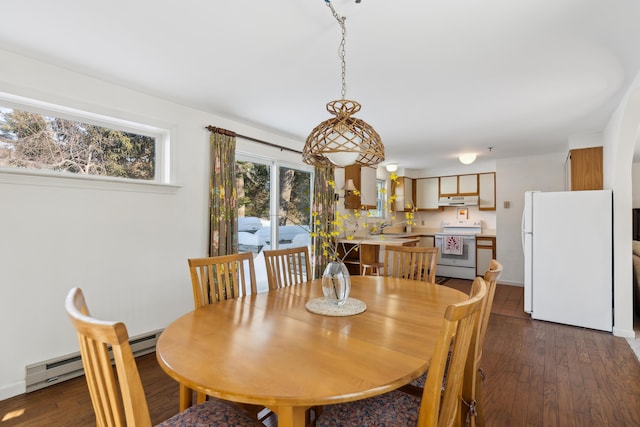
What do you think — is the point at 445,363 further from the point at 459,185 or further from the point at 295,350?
the point at 459,185

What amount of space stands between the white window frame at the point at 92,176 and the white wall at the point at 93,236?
0.06 ft

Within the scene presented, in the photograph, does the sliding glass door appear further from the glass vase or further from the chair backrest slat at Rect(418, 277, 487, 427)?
the chair backrest slat at Rect(418, 277, 487, 427)

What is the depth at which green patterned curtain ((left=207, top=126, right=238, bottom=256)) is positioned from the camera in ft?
10.6

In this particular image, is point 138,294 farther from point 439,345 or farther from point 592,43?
point 592,43

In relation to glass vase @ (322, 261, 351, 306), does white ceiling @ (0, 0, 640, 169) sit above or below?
above

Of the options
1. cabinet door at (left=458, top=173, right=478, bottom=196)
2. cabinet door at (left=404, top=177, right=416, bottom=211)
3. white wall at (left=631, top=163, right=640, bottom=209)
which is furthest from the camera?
cabinet door at (left=404, top=177, right=416, bottom=211)

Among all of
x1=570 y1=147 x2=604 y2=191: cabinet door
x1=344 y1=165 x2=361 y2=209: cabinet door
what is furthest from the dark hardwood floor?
x1=344 y1=165 x2=361 y2=209: cabinet door

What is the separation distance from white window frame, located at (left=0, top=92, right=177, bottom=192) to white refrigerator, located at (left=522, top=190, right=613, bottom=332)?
416 cm

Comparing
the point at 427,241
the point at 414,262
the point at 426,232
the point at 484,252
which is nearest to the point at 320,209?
the point at 414,262

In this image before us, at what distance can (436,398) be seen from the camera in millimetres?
908

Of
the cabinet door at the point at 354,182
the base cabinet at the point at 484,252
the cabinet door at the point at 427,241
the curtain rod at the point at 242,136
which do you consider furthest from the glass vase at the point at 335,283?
the cabinet door at the point at 427,241

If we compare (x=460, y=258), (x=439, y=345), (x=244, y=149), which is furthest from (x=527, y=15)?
(x=460, y=258)

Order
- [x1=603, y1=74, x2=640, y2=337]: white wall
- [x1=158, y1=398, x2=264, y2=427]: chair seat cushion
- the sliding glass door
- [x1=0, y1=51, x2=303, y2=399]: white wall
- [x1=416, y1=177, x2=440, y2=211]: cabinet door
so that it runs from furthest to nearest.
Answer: [x1=416, y1=177, x2=440, y2=211]: cabinet door, the sliding glass door, [x1=603, y1=74, x2=640, y2=337]: white wall, [x1=0, y1=51, x2=303, y2=399]: white wall, [x1=158, y1=398, x2=264, y2=427]: chair seat cushion

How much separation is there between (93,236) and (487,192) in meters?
6.40
